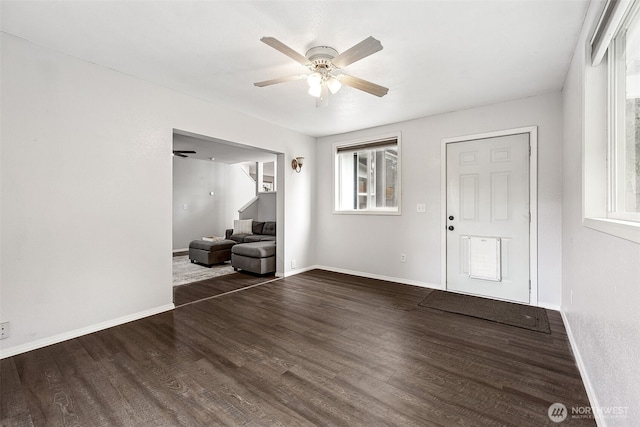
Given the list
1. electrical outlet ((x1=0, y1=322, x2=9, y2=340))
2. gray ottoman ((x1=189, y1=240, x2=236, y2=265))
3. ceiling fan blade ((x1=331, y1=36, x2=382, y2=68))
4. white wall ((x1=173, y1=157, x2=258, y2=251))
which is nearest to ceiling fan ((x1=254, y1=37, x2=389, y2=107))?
ceiling fan blade ((x1=331, y1=36, x2=382, y2=68))

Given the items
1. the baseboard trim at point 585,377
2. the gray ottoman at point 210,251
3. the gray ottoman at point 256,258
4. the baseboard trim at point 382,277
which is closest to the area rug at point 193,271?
the gray ottoman at point 210,251

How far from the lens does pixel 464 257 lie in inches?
149

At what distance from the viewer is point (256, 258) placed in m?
4.73

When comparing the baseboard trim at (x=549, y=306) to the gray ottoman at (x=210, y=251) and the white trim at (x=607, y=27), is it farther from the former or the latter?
the gray ottoman at (x=210, y=251)

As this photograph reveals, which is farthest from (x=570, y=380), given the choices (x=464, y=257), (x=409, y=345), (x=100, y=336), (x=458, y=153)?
(x=100, y=336)

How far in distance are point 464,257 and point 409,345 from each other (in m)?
1.91

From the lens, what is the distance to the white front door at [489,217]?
338cm

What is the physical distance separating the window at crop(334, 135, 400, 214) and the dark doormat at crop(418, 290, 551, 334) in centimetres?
144

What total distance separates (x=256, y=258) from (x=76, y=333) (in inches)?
99.0

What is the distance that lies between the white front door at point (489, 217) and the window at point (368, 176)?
0.87m

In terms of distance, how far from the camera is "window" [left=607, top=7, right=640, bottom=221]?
4.65 ft

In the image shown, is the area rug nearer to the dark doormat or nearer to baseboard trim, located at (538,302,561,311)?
the dark doormat

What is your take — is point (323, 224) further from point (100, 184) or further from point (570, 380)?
point (570, 380)

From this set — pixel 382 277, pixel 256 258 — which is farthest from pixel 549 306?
pixel 256 258
